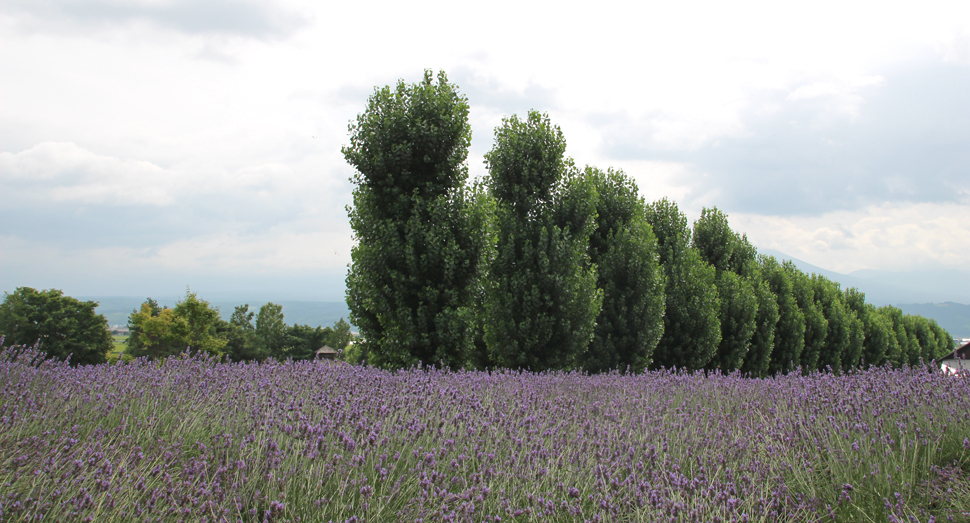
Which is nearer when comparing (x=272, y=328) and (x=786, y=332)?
(x=786, y=332)

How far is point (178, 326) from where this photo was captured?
1362 inches

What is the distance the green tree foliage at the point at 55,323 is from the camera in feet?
92.5

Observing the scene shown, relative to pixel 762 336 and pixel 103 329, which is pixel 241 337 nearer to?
pixel 103 329

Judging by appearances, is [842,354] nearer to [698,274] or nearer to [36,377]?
[698,274]

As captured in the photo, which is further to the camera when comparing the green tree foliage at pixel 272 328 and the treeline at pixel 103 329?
the green tree foliage at pixel 272 328

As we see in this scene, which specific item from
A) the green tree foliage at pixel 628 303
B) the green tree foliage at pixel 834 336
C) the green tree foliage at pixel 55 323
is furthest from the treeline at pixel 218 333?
the green tree foliage at pixel 834 336

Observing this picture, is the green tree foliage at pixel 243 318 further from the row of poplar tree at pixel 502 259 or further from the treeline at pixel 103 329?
the row of poplar tree at pixel 502 259

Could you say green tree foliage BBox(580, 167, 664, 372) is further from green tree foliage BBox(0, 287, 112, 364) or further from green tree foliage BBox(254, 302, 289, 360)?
green tree foliage BBox(254, 302, 289, 360)

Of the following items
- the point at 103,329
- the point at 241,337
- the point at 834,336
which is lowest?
the point at 241,337

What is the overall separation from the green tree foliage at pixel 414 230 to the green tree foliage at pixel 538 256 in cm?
97

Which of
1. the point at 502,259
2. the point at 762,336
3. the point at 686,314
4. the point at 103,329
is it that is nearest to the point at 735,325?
the point at 762,336

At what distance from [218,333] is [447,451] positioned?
4760 cm

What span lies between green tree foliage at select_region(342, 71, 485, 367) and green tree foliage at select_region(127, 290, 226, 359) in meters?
30.1

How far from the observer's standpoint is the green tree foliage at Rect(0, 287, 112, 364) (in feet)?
92.5
